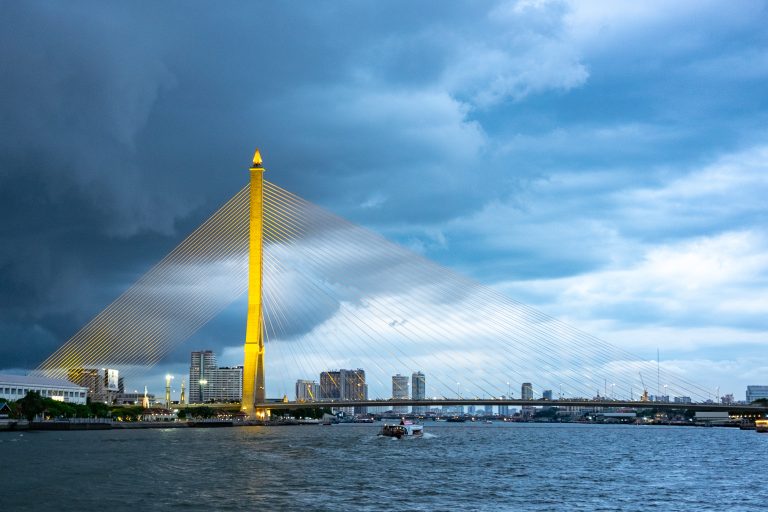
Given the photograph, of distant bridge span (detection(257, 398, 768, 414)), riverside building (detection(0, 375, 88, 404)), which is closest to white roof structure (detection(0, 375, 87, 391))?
riverside building (detection(0, 375, 88, 404))

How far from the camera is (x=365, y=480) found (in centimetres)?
3231

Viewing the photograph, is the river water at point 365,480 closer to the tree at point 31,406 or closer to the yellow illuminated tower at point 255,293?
the yellow illuminated tower at point 255,293

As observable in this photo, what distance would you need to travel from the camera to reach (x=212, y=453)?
46844mm

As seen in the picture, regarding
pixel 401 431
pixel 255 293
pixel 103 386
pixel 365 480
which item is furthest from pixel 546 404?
pixel 103 386

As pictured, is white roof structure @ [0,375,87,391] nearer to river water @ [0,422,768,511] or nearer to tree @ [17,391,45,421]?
tree @ [17,391,45,421]

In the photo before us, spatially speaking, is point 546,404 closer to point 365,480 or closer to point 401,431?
point 401,431

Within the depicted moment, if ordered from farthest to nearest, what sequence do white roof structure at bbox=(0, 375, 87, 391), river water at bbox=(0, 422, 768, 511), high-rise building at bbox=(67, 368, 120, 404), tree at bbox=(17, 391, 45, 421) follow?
high-rise building at bbox=(67, 368, 120, 404)
white roof structure at bbox=(0, 375, 87, 391)
tree at bbox=(17, 391, 45, 421)
river water at bbox=(0, 422, 768, 511)

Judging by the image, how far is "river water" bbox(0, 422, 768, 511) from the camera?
25.8m

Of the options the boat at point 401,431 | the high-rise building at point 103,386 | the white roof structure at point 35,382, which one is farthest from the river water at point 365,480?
the high-rise building at point 103,386

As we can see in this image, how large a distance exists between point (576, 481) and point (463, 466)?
7.95 metres

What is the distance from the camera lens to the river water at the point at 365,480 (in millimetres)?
25828

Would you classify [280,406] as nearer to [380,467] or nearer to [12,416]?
[12,416]

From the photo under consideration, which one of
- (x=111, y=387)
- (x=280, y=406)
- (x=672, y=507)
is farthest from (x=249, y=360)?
(x=111, y=387)

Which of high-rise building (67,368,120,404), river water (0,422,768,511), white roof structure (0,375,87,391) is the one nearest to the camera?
river water (0,422,768,511)
